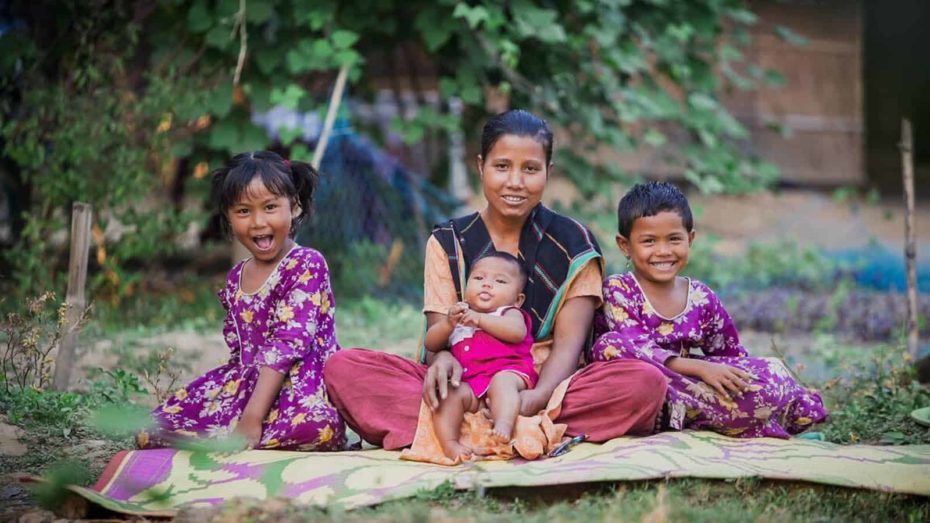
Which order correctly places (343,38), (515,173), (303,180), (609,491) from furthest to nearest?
(343,38)
(303,180)
(515,173)
(609,491)

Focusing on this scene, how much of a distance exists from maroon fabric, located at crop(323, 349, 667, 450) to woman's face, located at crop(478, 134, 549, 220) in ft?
1.99

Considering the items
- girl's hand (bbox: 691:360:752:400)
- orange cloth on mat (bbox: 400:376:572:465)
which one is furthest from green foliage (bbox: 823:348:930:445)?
orange cloth on mat (bbox: 400:376:572:465)

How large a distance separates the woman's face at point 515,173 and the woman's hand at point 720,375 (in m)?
0.76

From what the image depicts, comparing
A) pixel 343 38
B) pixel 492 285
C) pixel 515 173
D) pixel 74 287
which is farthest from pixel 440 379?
pixel 343 38

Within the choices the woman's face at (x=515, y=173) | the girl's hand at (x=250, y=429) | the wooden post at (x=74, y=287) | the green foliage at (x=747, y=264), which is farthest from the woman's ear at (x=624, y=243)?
the green foliage at (x=747, y=264)

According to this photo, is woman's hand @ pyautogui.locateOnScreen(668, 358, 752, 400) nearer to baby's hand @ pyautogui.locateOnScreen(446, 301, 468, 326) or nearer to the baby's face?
the baby's face

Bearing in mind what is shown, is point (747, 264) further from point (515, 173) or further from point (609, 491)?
point (609, 491)

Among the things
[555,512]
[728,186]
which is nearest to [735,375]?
[555,512]

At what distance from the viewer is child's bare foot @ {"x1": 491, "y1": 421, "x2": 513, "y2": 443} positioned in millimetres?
3250

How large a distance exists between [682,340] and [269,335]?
1.42 meters

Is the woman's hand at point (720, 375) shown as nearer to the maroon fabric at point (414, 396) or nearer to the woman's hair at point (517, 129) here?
the maroon fabric at point (414, 396)

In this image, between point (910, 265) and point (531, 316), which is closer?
point (531, 316)

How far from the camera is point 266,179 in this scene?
3.62 meters

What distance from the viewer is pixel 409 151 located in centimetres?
897
